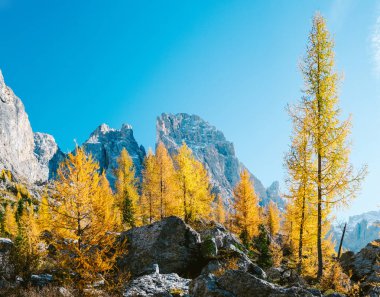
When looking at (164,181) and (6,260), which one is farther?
(164,181)

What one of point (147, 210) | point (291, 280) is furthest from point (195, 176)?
point (291, 280)

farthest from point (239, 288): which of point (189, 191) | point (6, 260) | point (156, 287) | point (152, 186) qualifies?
point (152, 186)

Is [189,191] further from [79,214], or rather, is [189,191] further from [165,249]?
[79,214]

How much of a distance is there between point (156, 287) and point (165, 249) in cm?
588

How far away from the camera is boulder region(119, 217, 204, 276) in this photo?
656 inches

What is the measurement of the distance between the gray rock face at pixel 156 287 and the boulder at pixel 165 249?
399 centimetres

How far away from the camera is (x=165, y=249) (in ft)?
56.1

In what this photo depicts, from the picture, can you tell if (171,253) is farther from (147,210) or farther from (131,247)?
(147,210)

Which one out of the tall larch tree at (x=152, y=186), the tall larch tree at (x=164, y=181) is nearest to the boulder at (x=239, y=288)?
the tall larch tree at (x=164, y=181)

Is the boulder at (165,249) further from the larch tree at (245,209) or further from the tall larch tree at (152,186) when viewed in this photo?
the tall larch tree at (152,186)

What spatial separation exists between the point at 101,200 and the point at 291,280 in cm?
1118

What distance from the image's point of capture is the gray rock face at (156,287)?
34.3ft

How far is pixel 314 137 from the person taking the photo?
47.9ft

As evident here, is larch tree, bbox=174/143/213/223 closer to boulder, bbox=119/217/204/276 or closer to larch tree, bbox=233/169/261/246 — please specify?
larch tree, bbox=233/169/261/246
